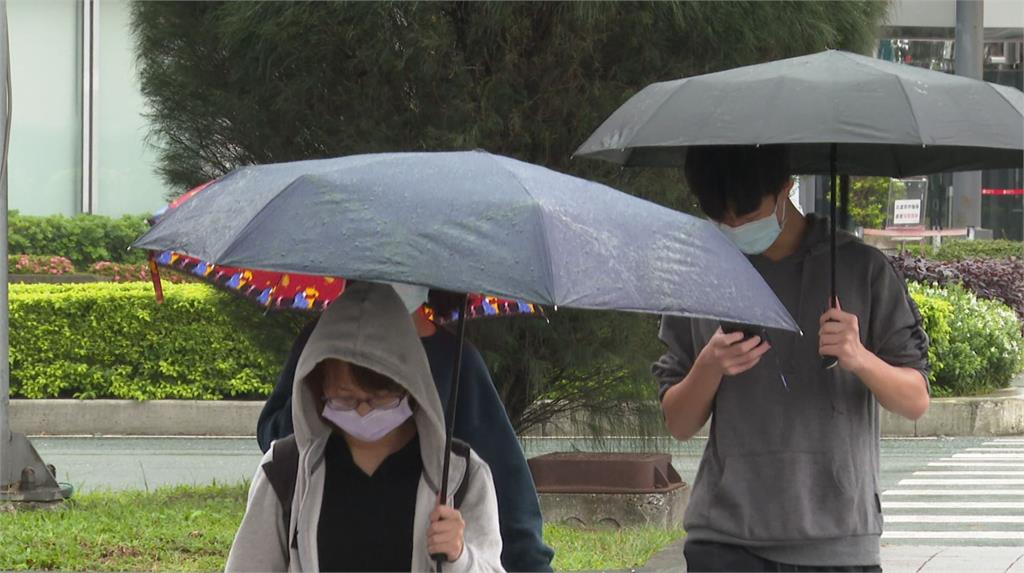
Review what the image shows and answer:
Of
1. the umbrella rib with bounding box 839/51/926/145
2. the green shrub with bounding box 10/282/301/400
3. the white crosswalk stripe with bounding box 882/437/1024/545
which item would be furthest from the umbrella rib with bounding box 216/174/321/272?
the green shrub with bounding box 10/282/301/400

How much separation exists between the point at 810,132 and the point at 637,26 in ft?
14.8

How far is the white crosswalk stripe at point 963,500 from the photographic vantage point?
31.8ft

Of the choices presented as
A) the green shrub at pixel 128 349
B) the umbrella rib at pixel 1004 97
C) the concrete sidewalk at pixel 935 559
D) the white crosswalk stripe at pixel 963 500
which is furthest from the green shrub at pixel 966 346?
the umbrella rib at pixel 1004 97

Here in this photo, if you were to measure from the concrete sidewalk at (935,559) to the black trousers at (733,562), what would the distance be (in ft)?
12.4

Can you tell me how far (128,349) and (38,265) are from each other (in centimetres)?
521

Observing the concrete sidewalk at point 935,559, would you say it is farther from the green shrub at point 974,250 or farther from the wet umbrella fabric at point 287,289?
the green shrub at point 974,250

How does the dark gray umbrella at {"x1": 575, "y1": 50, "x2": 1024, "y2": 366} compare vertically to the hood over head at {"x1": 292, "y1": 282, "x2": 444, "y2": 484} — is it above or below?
above

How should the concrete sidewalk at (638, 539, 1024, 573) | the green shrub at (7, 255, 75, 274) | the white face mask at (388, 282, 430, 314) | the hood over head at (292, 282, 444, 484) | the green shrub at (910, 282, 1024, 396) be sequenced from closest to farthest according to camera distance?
the hood over head at (292, 282, 444, 484)
the white face mask at (388, 282, 430, 314)
the concrete sidewalk at (638, 539, 1024, 573)
the green shrub at (910, 282, 1024, 396)
the green shrub at (7, 255, 75, 274)

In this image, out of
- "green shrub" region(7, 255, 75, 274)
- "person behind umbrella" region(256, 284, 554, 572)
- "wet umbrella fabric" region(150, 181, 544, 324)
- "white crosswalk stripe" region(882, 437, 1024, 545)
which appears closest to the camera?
"person behind umbrella" region(256, 284, 554, 572)

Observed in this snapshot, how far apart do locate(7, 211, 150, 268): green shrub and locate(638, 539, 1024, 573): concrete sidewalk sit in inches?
517

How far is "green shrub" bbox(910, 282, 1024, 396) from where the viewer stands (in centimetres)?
1455

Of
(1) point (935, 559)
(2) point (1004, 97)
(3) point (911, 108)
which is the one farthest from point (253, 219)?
(1) point (935, 559)

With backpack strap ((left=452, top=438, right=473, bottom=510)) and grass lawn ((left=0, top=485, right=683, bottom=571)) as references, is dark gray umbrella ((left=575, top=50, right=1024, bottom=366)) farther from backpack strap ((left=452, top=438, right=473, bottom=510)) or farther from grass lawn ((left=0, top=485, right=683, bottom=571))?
A: grass lawn ((left=0, top=485, right=683, bottom=571))

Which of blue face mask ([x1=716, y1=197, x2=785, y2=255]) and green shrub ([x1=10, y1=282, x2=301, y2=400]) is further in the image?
green shrub ([x1=10, y1=282, x2=301, y2=400])
